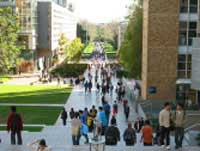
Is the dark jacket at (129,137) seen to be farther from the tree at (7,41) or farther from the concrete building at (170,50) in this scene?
the tree at (7,41)

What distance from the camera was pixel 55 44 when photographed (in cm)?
9356

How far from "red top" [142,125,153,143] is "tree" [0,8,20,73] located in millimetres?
43614

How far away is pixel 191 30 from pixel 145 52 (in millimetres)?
4064

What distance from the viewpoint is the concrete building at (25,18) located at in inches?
2958

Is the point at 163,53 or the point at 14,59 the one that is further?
the point at 14,59

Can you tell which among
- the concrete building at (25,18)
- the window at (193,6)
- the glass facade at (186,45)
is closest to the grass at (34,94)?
the glass facade at (186,45)

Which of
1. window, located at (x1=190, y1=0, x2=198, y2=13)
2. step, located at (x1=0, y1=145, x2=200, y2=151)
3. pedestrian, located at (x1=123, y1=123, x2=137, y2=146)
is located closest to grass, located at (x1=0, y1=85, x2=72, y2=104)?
window, located at (x1=190, y1=0, x2=198, y2=13)

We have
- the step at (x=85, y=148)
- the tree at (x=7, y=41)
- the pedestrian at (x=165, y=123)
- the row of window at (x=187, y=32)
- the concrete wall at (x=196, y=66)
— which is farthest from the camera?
the tree at (x=7, y=41)

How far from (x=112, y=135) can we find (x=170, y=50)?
2475 centimetres

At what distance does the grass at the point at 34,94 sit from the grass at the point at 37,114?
4.44 metres

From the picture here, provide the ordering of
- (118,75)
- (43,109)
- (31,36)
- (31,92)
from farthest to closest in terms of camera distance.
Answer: (31,36) → (118,75) → (31,92) → (43,109)

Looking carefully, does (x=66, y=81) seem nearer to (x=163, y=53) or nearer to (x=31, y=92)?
(x=31, y=92)

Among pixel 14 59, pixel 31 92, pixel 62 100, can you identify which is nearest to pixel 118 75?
pixel 14 59

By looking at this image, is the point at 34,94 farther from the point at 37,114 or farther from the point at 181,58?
the point at 181,58
